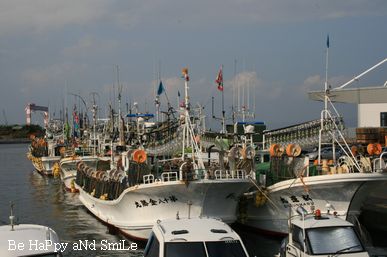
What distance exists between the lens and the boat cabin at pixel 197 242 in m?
11.5

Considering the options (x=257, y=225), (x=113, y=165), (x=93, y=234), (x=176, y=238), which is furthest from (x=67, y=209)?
(x=176, y=238)

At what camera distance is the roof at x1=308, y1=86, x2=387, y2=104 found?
127 ft

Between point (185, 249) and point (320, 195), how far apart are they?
10.0 m

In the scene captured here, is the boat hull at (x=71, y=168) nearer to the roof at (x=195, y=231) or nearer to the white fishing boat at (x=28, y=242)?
the white fishing boat at (x=28, y=242)

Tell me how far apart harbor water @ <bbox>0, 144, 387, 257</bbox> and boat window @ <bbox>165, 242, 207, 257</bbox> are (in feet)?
29.7

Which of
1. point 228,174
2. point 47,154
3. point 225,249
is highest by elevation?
point 228,174

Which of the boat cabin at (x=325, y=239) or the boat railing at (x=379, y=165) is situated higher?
the boat railing at (x=379, y=165)

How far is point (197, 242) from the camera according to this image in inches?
460

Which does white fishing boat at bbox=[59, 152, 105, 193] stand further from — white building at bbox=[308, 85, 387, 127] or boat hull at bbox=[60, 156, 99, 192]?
white building at bbox=[308, 85, 387, 127]

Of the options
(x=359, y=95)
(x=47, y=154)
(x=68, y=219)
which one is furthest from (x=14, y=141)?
(x=68, y=219)

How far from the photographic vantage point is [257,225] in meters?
23.6

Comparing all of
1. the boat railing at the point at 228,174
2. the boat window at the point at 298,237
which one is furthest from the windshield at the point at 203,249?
the boat railing at the point at 228,174

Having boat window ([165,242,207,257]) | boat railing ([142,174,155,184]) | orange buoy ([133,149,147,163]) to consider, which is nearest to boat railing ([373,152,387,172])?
boat railing ([142,174,155,184])

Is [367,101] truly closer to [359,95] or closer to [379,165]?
[359,95]
